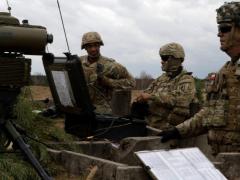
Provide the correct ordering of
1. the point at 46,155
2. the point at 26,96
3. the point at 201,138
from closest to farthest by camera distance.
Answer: the point at 46,155, the point at 26,96, the point at 201,138

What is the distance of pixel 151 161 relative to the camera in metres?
Result: 4.94

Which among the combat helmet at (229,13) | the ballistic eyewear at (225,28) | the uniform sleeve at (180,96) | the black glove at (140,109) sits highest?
the combat helmet at (229,13)

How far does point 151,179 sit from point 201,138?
239 centimetres

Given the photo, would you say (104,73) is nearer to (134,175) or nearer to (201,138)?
(201,138)

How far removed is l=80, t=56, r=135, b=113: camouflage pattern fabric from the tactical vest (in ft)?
9.21

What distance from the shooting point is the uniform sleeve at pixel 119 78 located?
8.28m

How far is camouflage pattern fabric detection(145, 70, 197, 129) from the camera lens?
7.66 meters

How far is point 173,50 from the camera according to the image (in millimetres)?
7887

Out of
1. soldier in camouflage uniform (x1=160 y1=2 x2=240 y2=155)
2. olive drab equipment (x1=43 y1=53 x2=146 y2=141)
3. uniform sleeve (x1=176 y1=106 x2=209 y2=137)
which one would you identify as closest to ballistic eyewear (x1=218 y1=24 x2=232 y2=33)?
soldier in camouflage uniform (x1=160 y1=2 x2=240 y2=155)

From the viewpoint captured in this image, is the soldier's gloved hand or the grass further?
the soldier's gloved hand

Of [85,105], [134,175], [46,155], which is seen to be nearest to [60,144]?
[46,155]

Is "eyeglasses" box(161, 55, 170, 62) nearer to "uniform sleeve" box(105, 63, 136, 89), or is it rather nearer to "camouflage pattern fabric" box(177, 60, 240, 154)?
"uniform sleeve" box(105, 63, 136, 89)

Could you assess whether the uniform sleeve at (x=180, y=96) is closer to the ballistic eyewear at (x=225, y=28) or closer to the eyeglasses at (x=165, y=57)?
the eyeglasses at (x=165, y=57)

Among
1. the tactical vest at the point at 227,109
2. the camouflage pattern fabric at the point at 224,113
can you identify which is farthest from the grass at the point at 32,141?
the tactical vest at the point at 227,109
